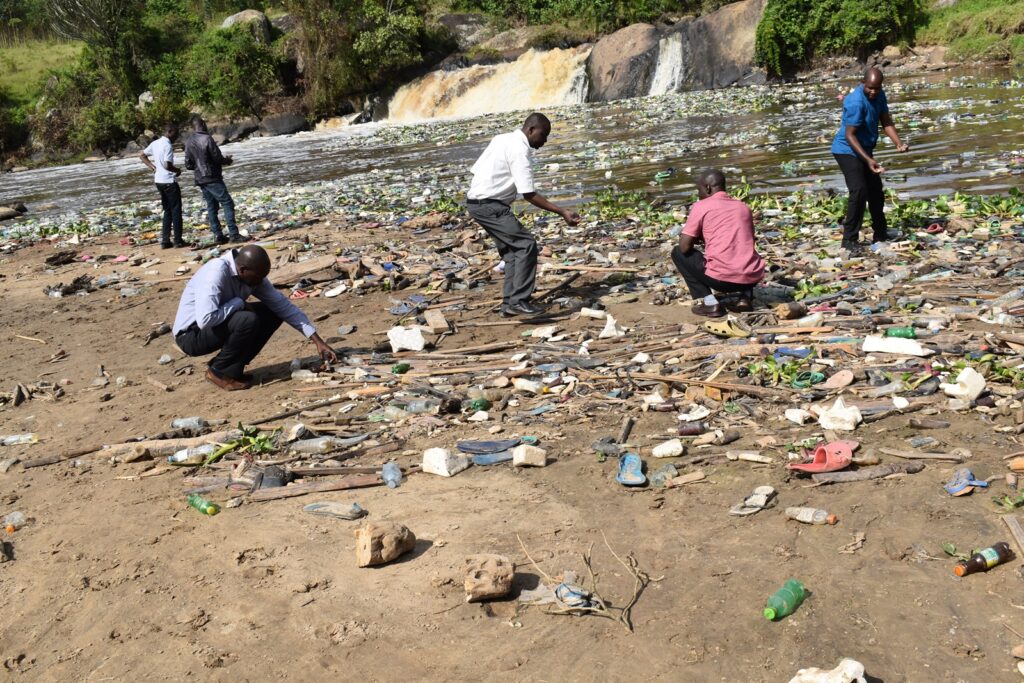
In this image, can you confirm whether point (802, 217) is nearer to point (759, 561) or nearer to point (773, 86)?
point (759, 561)

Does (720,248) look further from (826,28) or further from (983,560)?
(826,28)

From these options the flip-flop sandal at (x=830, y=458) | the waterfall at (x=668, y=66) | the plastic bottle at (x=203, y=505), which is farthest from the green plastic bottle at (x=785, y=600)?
the waterfall at (x=668, y=66)

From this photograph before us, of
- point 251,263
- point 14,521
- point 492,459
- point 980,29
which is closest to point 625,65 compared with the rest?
point 980,29

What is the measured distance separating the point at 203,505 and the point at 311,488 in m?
0.58

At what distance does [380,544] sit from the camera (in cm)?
414

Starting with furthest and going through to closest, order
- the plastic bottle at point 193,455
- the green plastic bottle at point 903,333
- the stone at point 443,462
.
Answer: the green plastic bottle at point 903,333 → the plastic bottle at point 193,455 → the stone at point 443,462

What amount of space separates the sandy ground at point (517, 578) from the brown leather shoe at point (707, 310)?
6.52ft

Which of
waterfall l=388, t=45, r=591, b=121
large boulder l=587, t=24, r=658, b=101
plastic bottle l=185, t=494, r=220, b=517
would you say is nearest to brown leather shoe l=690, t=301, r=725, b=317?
plastic bottle l=185, t=494, r=220, b=517

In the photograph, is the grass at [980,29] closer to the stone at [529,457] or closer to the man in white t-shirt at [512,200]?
the man in white t-shirt at [512,200]

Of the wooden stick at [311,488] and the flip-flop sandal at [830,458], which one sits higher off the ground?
the wooden stick at [311,488]

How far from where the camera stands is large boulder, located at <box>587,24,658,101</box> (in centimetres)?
3312

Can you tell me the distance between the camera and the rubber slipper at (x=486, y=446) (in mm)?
5285

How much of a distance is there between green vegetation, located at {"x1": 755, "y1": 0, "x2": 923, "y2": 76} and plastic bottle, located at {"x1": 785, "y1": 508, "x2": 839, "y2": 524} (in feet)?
97.6

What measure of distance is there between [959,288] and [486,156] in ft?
13.4
